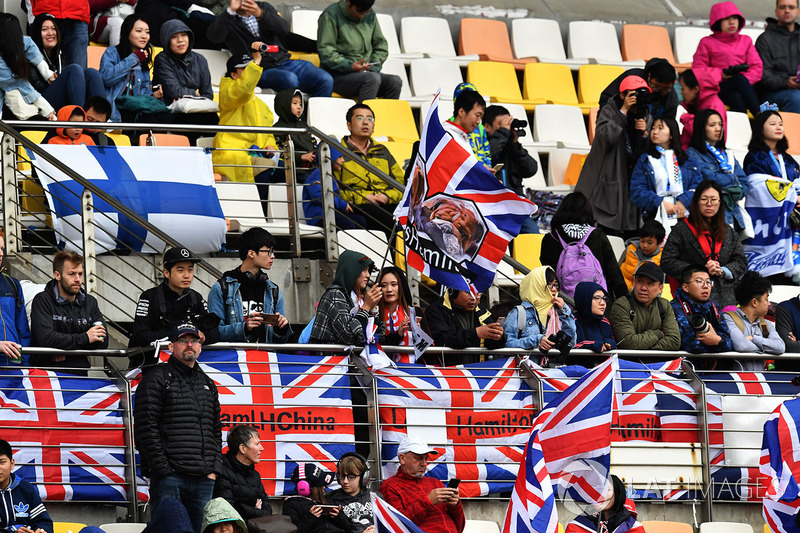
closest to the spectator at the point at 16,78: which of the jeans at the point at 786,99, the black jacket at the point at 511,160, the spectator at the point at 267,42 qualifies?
the spectator at the point at 267,42

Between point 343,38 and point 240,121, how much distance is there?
2265 millimetres

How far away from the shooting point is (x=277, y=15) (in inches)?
638

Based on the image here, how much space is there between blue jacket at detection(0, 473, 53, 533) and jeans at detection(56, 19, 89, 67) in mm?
6197

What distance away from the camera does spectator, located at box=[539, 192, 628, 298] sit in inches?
505

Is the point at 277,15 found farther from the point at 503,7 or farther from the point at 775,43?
the point at 775,43

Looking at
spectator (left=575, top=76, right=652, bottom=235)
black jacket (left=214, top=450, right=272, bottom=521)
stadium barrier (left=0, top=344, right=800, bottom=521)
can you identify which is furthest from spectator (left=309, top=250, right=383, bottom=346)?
spectator (left=575, top=76, right=652, bottom=235)

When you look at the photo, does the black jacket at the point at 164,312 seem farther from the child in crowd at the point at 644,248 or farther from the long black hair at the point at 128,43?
the long black hair at the point at 128,43

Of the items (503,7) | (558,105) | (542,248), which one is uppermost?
(503,7)

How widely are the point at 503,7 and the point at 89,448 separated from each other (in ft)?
33.9

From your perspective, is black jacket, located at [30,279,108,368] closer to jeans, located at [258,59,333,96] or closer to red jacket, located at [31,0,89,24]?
red jacket, located at [31,0,89,24]

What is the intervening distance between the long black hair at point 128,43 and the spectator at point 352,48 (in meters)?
1.88

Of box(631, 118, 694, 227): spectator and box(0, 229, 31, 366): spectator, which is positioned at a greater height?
box(631, 118, 694, 227): spectator

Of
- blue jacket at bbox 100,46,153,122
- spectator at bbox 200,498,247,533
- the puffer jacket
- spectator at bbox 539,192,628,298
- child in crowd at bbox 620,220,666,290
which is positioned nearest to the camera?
spectator at bbox 200,498,247,533

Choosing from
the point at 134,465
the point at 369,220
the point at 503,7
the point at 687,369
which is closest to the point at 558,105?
the point at 503,7
